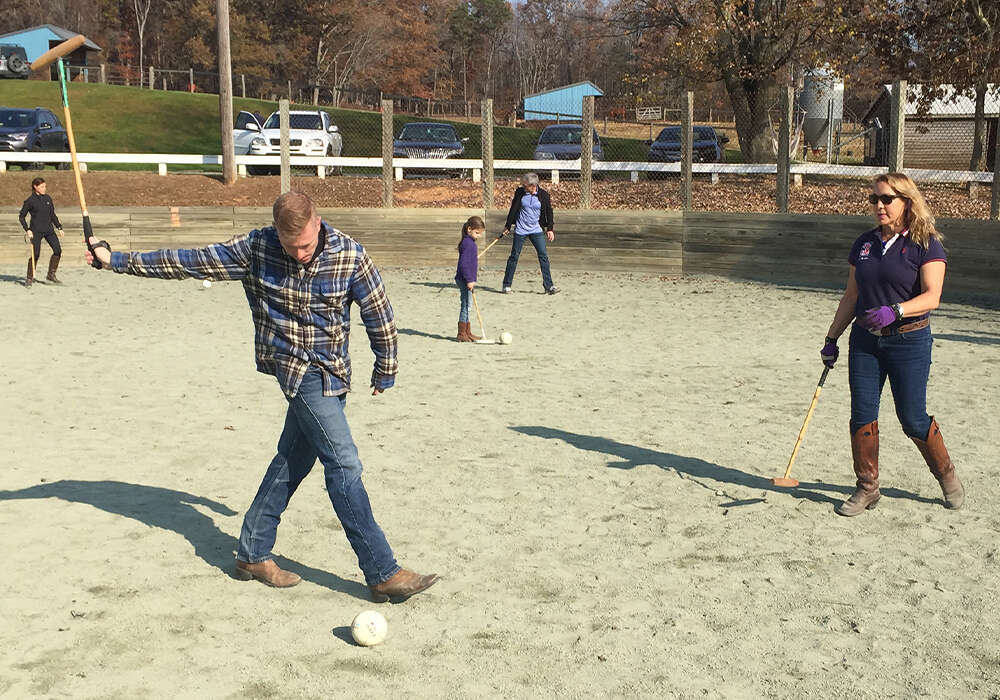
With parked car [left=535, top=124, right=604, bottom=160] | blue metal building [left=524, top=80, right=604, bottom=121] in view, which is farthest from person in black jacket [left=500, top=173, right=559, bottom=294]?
blue metal building [left=524, top=80, right=604, bottom=121]

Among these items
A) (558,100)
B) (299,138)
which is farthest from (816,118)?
(558,100)

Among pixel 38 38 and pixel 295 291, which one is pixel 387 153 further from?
pixel 38 38

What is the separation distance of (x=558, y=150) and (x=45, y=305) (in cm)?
1296

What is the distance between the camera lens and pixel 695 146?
2300 cm

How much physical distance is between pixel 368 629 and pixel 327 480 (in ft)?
2.57

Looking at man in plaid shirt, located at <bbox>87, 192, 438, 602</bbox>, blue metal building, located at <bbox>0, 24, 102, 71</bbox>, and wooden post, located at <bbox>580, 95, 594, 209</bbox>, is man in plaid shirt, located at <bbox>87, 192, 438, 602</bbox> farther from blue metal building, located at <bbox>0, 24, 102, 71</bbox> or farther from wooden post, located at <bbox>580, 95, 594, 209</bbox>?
blue metal building, located at <bbox>0, 24, 102, 71</bbox>

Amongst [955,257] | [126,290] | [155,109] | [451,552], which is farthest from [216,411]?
[155,109]

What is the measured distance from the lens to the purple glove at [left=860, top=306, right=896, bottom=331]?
6180 mm

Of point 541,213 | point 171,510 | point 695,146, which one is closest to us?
point 171,510

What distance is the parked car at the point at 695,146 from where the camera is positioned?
74.3 ft

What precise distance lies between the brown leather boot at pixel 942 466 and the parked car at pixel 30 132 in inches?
1018

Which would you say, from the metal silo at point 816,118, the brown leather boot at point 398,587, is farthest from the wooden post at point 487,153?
the brown leather boot at point 398,587

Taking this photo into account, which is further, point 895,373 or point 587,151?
point 587,151

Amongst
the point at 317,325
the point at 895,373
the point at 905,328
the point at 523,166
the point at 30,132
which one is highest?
the point at 30,132
